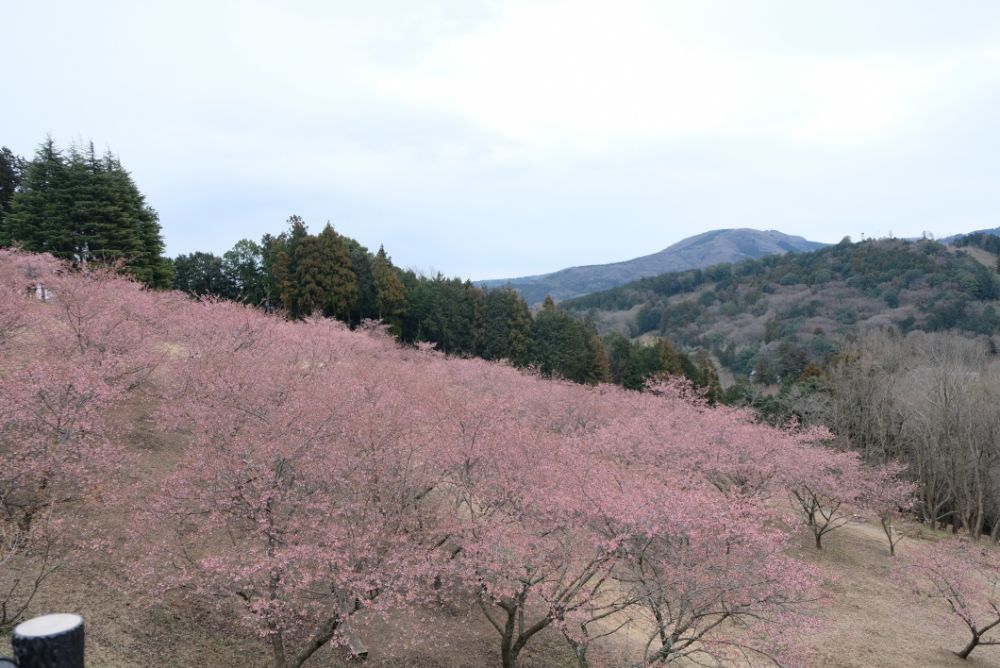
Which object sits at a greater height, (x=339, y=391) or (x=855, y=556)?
(x=339, y=391)

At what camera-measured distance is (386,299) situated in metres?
37.0

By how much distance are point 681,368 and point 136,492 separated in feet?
135

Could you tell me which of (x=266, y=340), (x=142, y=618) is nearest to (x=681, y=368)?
(x=266, y=340)

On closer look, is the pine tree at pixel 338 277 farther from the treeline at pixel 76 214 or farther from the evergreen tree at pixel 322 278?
the treeline at pixel 76 214

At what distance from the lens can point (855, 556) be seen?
2188cm

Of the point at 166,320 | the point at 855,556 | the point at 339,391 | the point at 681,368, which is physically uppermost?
the point at 166,320

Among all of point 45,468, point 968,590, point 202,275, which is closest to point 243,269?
point 202,275

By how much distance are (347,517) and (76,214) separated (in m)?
26.1

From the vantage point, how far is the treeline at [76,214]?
27.3 meters

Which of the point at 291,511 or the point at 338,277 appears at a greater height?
the point at 338,277

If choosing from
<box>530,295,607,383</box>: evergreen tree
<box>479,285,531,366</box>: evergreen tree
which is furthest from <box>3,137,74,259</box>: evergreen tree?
<box>530,295,607,383</box>: evergreen tree

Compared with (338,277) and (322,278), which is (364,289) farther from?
(322,278)

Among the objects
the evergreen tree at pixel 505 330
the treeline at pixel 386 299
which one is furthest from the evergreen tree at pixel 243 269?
the evergreen tree at pixel 505 330

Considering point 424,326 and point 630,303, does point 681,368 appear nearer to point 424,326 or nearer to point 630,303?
point 424,326
